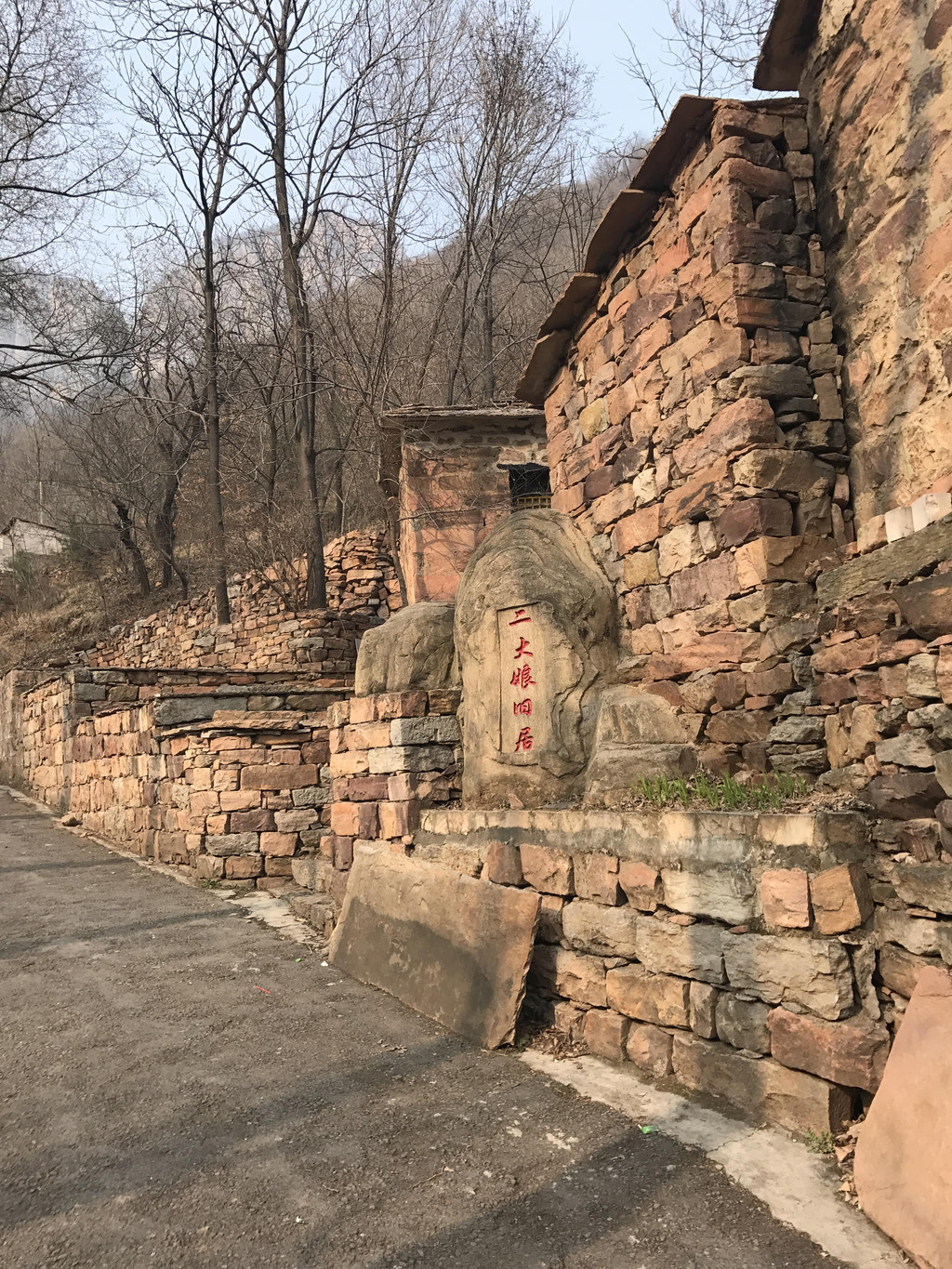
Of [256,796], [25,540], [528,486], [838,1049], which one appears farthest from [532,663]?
[25,540]

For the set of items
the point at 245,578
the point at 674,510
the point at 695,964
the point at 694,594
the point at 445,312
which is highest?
the point at 445,312

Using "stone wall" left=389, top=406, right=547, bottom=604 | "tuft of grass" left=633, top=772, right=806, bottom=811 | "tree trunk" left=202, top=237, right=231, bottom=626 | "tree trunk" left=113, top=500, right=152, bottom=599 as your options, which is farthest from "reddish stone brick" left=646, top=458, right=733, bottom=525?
"tree trunk" left=113, top=500, right=152, bottom=599

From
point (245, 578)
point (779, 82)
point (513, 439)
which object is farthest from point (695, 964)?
point (245, 578)

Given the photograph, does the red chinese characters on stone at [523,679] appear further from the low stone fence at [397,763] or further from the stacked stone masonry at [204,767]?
the stacked stone masonry at [204,767]

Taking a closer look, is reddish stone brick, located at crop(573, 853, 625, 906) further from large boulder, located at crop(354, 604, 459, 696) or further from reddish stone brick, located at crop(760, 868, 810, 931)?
large boulder, located at crop(354, 604, 459, 696)

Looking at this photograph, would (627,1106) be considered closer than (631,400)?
Yes

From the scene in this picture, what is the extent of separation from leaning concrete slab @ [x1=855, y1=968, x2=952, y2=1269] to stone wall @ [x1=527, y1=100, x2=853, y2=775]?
1138 millimetres

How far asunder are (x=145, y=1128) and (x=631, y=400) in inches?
154

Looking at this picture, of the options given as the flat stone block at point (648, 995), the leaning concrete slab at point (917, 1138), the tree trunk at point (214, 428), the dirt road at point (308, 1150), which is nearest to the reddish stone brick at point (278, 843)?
the dirt road at point (308, 1150)

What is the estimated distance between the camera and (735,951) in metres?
3.07

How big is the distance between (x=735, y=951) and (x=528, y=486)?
8.54m

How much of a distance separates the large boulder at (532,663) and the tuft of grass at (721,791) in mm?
672

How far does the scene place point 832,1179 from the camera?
256 centimetres

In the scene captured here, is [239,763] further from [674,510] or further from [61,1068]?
[674,510]
